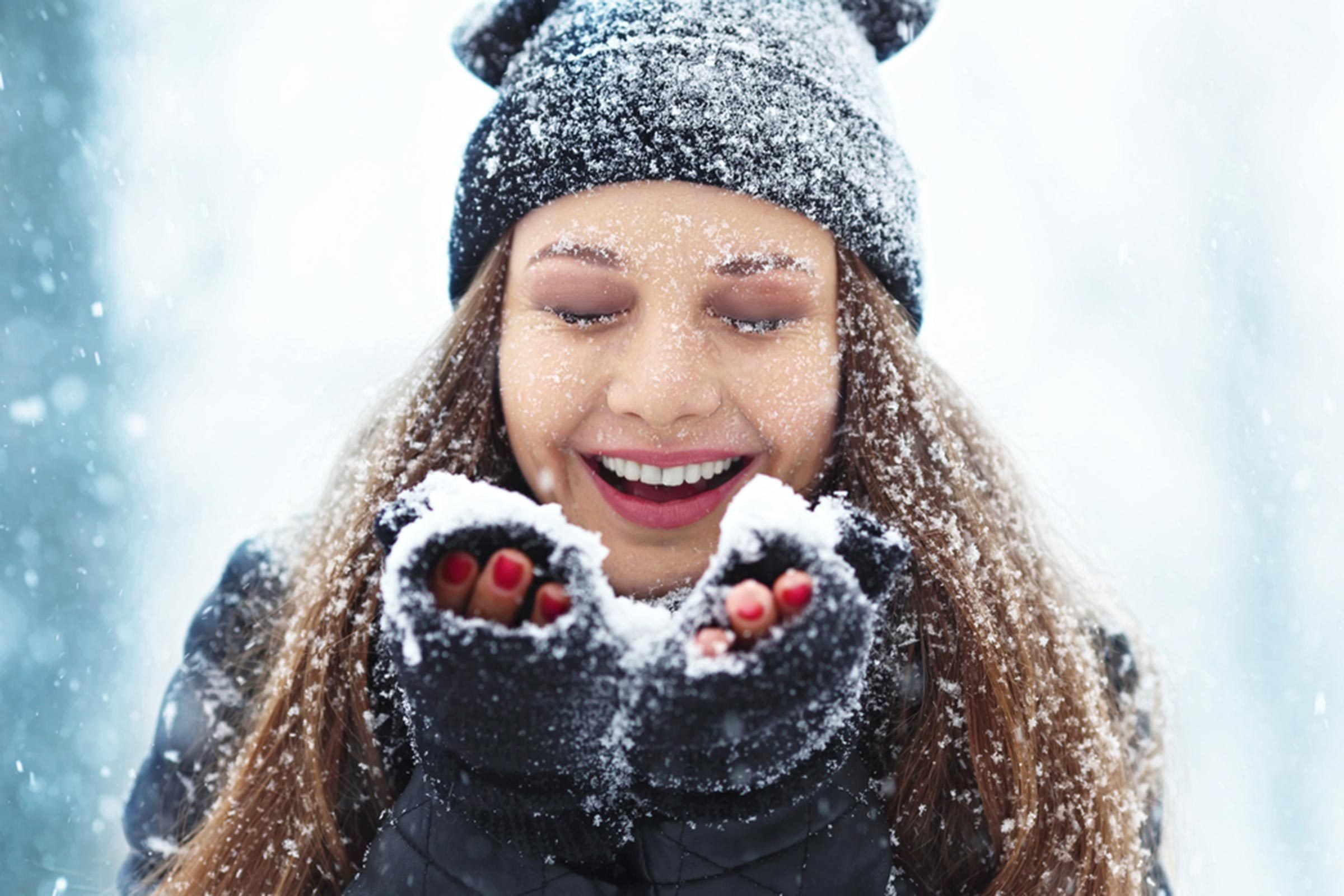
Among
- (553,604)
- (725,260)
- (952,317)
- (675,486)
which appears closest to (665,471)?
(675,486)

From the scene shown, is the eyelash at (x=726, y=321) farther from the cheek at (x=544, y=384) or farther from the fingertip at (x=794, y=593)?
the fingertip at (x=794, y=593)

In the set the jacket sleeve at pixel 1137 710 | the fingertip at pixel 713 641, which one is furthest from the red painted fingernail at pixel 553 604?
the jacket sleeve at pixel 1137 710

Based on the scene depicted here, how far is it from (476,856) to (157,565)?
136 inches

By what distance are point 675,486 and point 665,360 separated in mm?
249

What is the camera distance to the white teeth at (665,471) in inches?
59.7

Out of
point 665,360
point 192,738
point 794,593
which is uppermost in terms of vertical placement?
point 665,360

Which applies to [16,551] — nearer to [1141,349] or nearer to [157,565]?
[157,565]

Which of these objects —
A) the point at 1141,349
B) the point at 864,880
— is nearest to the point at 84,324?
the point at 864,880

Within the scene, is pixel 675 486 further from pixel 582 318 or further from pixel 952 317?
pixel 952 317

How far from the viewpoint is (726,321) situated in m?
1.46

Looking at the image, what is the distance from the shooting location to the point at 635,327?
144 cm

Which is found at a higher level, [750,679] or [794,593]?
[794,593]

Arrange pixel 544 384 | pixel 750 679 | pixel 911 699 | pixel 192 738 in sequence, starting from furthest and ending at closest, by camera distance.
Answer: pixel 192 738
pixel 911 699
pixel 544 384
pixel 750 679

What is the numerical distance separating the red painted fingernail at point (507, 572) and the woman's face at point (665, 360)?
363 millimetres
